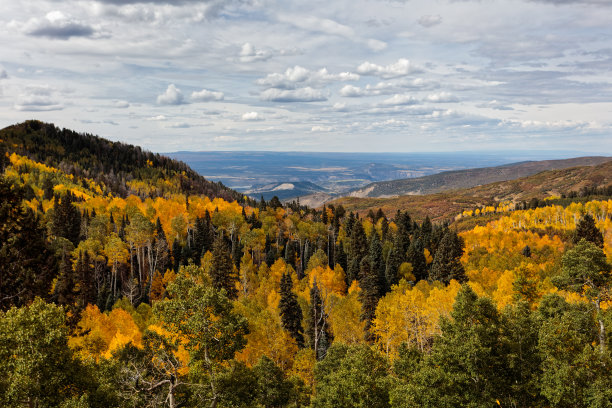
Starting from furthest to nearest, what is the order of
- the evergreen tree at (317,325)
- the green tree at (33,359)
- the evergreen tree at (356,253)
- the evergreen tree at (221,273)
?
the evergreen tree at (356,253), the evergreen tree at (221,273), the evergreen tree at (317,325), the green tree at (33,359)

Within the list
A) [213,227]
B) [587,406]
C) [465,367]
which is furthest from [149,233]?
[587,406]

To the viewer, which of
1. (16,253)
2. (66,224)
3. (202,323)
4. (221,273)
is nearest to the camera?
(202,323)

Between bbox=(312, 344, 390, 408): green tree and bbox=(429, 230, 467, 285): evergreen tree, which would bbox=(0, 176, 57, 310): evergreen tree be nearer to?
bbox=(312, 344, 390, 408): green tree

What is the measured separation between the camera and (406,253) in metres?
104

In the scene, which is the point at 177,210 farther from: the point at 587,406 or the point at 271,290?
the point at 587,406

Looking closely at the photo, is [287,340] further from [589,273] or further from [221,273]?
[589,273]

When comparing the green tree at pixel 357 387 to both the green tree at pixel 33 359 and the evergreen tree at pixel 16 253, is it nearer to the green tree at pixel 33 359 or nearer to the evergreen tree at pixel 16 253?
the green tree at pixel 33 359

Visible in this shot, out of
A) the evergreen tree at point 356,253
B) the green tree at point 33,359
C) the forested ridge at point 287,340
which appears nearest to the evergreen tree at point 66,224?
the forested ridge at point 287,340

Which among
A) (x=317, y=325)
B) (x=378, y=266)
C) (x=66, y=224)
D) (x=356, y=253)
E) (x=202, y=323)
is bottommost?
(x=317, y=325)

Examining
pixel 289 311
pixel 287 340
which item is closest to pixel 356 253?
pixel 289 311

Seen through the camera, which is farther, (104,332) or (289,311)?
(289,311)

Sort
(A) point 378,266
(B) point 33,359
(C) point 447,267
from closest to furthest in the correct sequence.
Result: (B) point 33,359 < (C) point 447,267 < (A) point 378,266

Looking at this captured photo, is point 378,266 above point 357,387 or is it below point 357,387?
below

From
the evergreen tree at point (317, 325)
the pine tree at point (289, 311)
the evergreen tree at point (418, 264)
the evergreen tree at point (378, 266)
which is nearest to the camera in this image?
the evergreen tree at point (317, 325)
